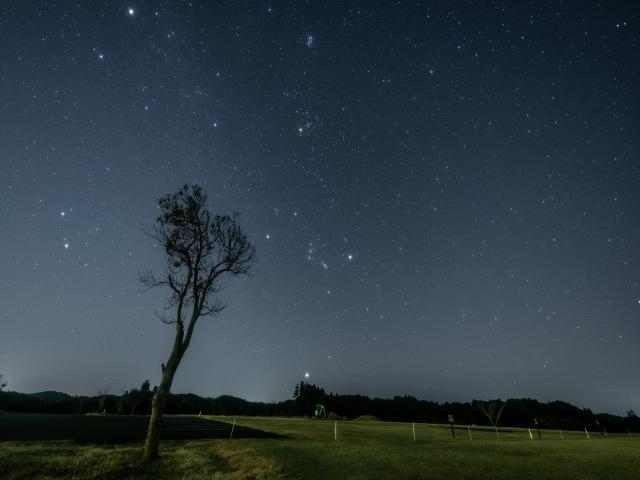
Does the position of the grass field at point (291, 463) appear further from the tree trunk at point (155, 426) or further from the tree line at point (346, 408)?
the tree line at point (346, 408)

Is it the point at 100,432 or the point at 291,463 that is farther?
the point at 100,432

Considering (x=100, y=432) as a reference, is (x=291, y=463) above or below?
above

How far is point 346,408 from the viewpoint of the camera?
145125 millimetres

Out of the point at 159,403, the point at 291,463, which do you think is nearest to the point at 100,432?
the point at 159,403

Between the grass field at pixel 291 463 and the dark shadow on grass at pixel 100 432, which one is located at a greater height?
the grass field at pixel 291 463

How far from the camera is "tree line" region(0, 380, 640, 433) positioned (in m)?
90.6

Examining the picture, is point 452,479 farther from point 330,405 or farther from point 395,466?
point 330,405

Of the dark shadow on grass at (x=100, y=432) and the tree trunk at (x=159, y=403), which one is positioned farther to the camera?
the dark shadow on grass at (x=100, y=432)

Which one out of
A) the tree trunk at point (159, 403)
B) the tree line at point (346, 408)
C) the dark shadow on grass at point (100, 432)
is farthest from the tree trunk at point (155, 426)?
the tree line at point (346, 408)

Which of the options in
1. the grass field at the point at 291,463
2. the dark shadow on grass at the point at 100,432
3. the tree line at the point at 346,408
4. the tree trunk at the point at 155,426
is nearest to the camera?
the grass field at the point at 291,463

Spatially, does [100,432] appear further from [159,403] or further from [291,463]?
[291,463]

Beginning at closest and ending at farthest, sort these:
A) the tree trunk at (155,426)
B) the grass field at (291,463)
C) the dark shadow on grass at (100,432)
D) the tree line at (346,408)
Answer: the grass field at (291,463), the tree trunk at (155,426), the dark shadow on grass at (100,432), the tree line at (346,408)

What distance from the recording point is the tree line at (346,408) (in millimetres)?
90625

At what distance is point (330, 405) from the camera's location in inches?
5743
